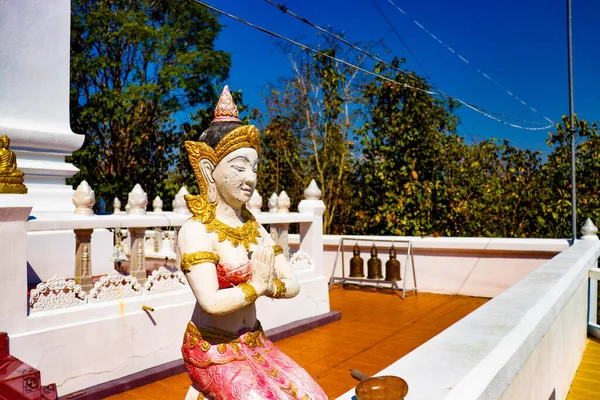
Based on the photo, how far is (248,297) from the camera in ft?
6.82

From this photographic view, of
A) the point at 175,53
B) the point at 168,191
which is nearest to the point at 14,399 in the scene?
the point at 168,191

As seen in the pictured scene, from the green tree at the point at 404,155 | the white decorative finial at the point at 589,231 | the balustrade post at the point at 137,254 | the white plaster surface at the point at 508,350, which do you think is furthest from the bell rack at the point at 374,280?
the balustrade post at the point at 137,254

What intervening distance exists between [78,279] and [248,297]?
288cm

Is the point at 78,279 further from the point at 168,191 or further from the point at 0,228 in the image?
the point at 168,191

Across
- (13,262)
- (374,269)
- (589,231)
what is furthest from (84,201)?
(589,231)

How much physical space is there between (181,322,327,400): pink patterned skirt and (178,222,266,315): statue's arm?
0.20 meters

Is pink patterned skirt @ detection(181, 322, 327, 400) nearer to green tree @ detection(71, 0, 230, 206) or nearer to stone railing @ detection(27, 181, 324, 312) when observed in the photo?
stone railing @ detection(27, 181, 324, 312)

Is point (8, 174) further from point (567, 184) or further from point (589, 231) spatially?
point (567, 184)

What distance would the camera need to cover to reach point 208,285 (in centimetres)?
207

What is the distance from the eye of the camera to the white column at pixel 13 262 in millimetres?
3533

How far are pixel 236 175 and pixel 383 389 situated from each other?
3.57 feet

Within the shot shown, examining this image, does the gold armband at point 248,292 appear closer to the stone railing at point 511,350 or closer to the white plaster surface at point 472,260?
the stone railing at point 511,350

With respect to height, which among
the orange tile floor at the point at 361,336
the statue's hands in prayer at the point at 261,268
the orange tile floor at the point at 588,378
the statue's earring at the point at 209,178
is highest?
the statue's earring at the point at 209,178

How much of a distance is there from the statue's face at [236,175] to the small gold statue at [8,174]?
2073 millimetres
